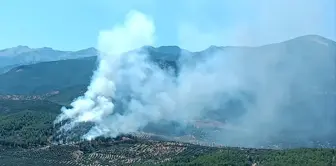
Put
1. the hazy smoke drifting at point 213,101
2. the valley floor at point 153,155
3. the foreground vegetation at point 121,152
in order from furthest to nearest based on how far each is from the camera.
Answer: the hazy smoke drifting at point 213,101
the foreground vegetation at point 121,152
the valley floor at point 153,155

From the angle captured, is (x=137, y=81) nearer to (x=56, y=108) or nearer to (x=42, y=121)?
(x=56, y=108)

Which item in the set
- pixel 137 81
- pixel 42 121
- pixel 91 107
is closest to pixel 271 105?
pixel 137 81

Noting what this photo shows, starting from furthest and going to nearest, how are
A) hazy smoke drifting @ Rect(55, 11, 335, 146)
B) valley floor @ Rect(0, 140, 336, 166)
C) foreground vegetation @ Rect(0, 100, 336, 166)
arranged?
hazy smoke drifting @ Rect(55, 11, 335, 146) → foreground vegetation @ Rect(0, 100, 336, 166) → valley floor @ Rect(0, 140, 336, 166)

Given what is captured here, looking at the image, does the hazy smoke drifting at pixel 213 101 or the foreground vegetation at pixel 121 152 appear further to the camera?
the hazy smoke drifting at pixel 213 101

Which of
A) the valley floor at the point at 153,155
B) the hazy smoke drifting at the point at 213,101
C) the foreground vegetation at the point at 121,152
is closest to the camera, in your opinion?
the valley floor at the point at 153,155

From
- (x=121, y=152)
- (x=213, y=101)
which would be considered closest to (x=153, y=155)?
(x=121, y=152)

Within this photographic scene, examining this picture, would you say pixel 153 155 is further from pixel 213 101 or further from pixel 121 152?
pixel 213 101
